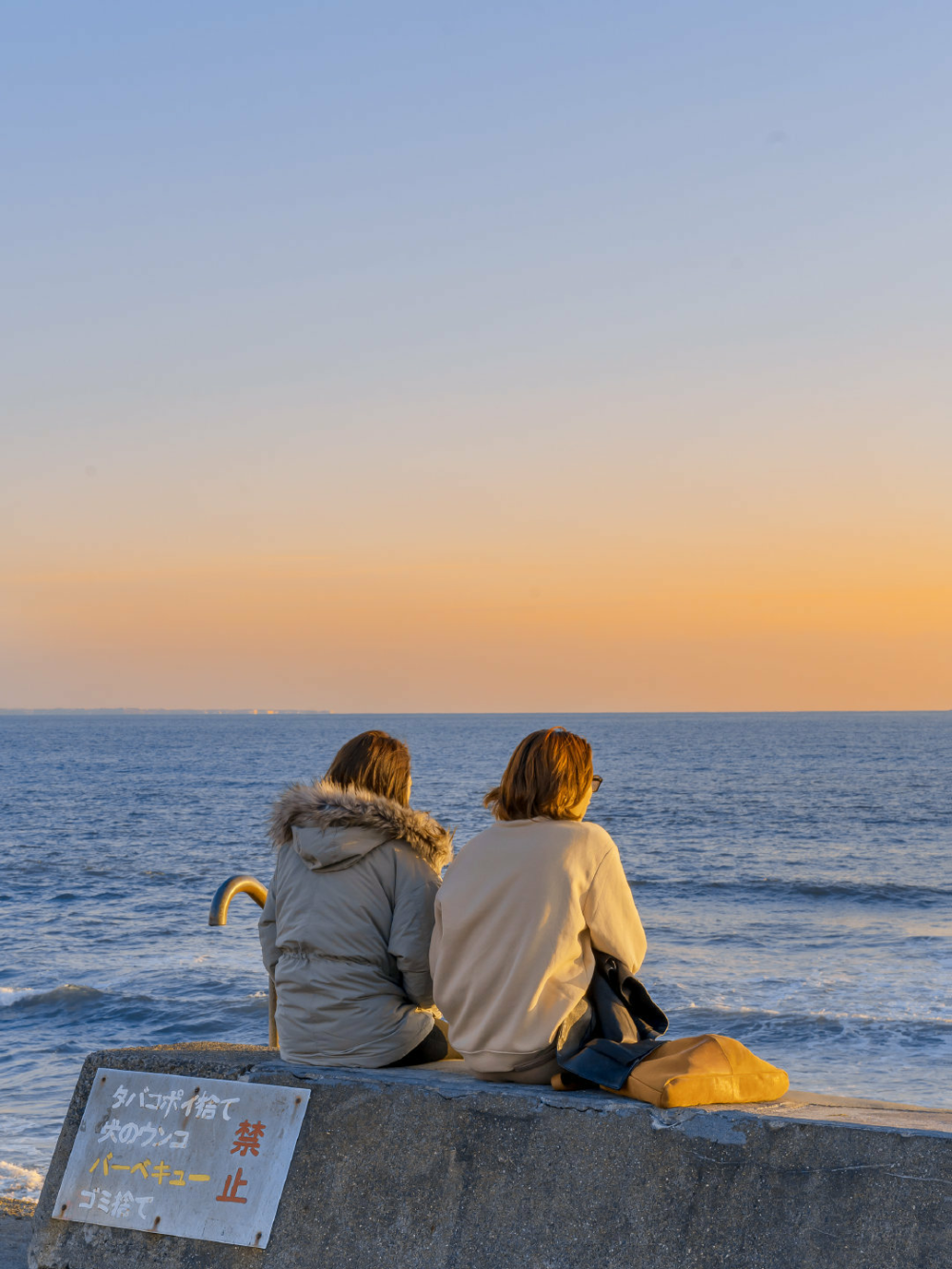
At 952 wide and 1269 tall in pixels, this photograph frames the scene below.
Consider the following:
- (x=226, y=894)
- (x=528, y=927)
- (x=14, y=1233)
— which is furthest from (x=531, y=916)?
(x=14, y=1233)

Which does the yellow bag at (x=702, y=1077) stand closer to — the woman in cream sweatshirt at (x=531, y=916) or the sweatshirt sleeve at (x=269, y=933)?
the woman in cream sweatshirt at (x=531, y=916)

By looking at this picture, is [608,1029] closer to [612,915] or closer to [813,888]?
[612,915]

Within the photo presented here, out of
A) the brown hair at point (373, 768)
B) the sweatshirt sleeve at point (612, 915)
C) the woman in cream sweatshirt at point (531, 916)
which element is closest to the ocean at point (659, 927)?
the brown hair at point (373, 768)

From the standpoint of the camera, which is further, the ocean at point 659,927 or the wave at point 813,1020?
the wave at point 813,1020

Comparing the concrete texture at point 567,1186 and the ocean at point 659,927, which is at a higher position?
the concrete texture at point 567,1186

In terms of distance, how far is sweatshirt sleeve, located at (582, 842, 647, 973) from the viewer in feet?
10.1

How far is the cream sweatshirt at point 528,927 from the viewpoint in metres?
3.06

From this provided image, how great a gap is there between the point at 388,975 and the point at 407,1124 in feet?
1.57

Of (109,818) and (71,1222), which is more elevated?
(71,1222)

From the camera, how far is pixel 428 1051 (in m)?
3.61

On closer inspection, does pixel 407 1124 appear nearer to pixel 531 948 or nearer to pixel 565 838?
pixel 531 948

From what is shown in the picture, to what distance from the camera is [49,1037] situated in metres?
11.3

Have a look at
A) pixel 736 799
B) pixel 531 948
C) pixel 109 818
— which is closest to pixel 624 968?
pixel 531 948

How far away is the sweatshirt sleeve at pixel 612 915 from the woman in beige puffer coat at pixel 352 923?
1.95ft
